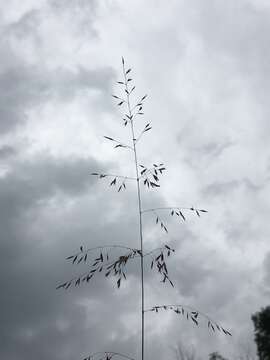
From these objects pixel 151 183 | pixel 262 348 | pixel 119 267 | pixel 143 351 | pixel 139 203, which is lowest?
pixel 143 351

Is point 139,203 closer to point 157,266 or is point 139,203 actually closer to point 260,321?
point 157,266

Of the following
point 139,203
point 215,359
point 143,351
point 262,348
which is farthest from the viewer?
point 215,359

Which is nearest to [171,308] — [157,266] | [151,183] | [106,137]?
[157,266]

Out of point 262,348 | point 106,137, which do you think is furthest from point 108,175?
point 262,348

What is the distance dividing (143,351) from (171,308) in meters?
0.60

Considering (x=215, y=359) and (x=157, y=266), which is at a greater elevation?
(x=215, y=359)

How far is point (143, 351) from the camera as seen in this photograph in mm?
3281

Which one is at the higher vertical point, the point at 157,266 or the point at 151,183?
the point at 151,183

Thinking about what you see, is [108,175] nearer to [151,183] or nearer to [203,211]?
[151,183]

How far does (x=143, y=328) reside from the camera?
3.34 metres

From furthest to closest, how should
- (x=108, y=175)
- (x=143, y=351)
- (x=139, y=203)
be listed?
(x=108, y=175) < (x=139, y=203) < (x=143, y=351)

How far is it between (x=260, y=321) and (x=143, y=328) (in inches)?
2245

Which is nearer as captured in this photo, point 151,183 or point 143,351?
point 143,351

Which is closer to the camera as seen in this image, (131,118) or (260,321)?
(131,118)
